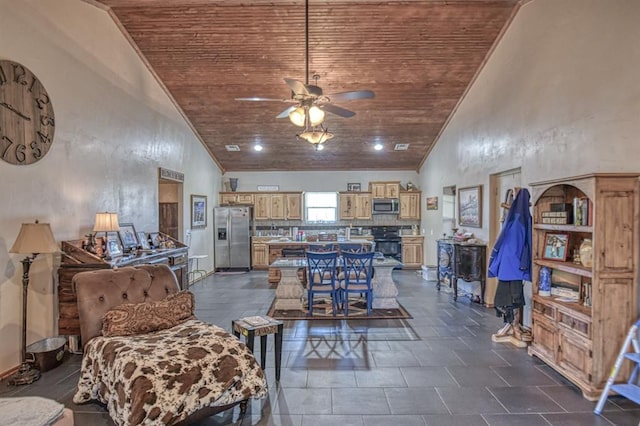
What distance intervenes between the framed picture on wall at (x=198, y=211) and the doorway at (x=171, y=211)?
411 millimetres

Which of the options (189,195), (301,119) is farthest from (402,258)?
(301,119)

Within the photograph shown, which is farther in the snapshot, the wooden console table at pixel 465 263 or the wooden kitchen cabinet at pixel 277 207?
the wooden kitchen cabinet at pixel 277 207

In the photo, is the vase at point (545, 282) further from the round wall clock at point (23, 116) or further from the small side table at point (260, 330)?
the round wall clock at point (23, 116)

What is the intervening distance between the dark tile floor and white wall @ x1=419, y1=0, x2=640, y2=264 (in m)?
2.01

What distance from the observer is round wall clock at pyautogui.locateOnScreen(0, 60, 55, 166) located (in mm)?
3375

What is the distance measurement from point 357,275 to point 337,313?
0.67m

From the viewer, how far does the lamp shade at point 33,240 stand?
10.7ft

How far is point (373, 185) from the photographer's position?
9875 mm

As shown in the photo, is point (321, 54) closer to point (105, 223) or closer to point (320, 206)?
point (105, 223)

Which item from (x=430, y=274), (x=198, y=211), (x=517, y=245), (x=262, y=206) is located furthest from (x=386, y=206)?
(x=517, y=245)

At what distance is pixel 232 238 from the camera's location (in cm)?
932

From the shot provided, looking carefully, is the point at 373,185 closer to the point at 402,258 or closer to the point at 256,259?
the point at 402,258

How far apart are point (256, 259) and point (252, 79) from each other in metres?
4.83

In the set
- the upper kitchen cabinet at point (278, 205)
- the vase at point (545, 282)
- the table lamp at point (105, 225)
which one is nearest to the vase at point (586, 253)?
the vase at point (545, 282)
